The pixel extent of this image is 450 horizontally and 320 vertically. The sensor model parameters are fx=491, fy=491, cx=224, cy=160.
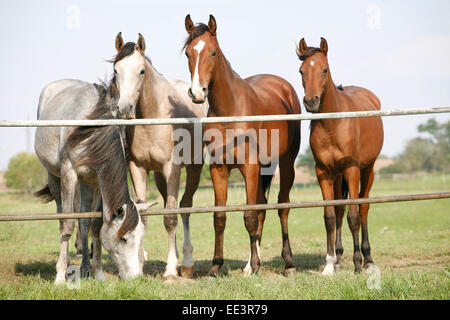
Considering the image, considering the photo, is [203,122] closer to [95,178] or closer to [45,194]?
[95,178]

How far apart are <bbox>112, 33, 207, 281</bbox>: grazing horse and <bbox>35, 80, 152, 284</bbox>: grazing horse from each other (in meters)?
0.40

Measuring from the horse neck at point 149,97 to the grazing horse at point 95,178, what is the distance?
46 centimetres

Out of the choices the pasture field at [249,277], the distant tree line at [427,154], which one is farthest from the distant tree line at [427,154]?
the pasture field at [249,277]

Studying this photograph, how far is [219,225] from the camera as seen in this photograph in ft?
18.2

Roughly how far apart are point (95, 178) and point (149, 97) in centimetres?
114

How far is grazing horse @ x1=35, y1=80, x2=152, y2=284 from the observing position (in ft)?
15.5

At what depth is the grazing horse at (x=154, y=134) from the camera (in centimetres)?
535

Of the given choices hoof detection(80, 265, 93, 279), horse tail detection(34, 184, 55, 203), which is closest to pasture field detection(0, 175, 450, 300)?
hoof detection(80, 265, 93, 279)

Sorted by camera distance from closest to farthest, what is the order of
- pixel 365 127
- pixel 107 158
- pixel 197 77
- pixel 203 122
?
pixel 203 122
pixel 107 158
pixel 197 77
pixel 365 127

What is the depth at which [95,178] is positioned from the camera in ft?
17.3

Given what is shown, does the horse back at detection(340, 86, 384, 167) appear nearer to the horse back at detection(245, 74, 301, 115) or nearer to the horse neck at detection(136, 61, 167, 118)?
the horse back at detection(245, 74, 301, 115)

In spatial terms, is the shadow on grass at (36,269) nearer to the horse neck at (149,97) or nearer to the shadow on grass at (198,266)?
the shadow on grass at (198,266)

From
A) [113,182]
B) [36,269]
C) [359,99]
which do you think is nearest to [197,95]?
[113,182]
